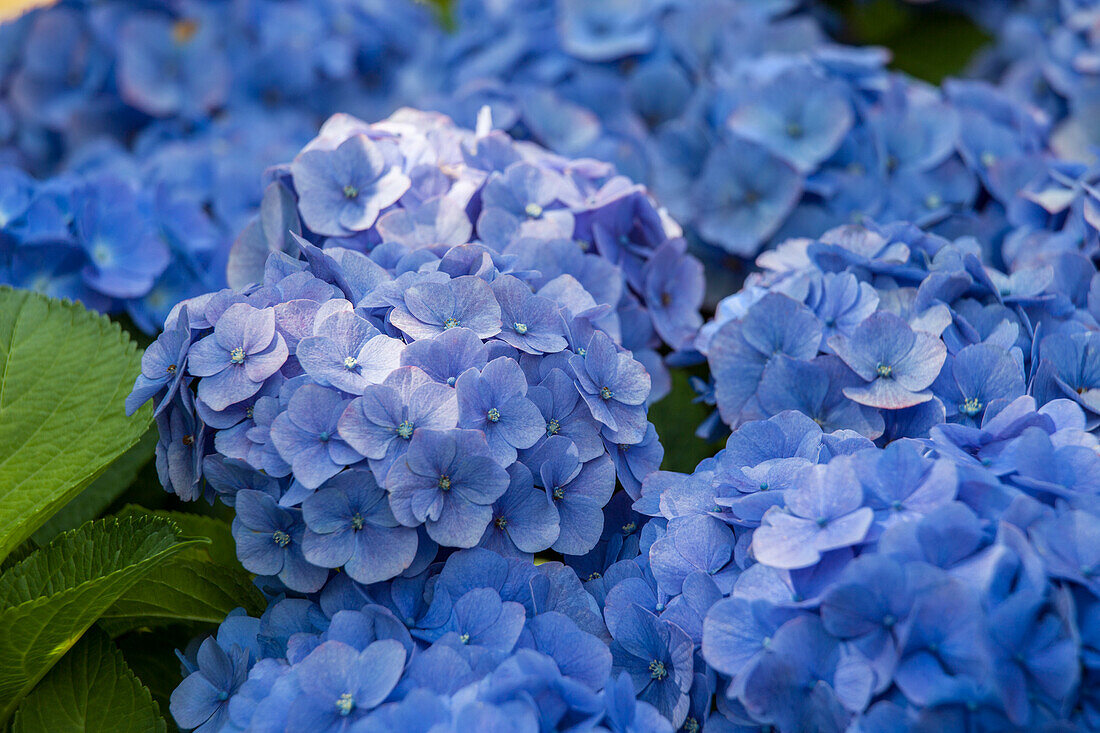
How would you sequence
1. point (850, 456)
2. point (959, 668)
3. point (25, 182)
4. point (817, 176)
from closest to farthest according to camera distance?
1. point (959, 668)
2. point (850, 456)
3. point (25, 182)
4. point (817, 176)

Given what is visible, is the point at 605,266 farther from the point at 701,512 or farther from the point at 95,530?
the point at 95,530

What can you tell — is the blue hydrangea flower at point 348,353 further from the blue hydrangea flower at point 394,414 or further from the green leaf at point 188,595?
the green leaf at point 188,595

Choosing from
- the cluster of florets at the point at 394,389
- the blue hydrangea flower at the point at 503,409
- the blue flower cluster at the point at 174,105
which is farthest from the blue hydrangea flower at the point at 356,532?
the blue flower cluster at the point at 174,105

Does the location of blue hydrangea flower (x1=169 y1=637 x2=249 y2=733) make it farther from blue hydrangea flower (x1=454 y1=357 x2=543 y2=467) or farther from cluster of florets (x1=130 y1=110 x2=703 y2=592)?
blue hydrangea flower (x1=454 y1=357 x2=543 y2=467)

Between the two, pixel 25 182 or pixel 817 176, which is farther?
pixel 817 176

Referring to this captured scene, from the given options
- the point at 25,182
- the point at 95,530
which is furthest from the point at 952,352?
the point at 25,182

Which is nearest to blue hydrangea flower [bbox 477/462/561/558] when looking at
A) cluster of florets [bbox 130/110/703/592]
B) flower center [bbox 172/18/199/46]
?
cluster of florets [bbox 130/110/703/592]
